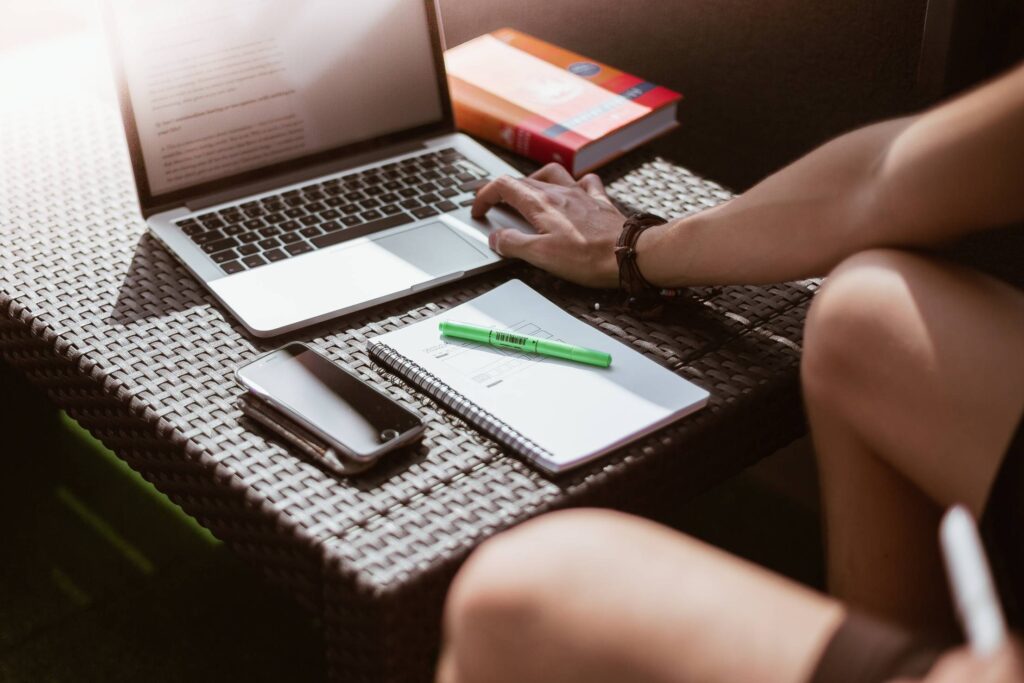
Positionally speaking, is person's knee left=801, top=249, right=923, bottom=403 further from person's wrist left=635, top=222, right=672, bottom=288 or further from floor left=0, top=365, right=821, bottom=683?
floor left=0, top=365, right=821, bottom=683

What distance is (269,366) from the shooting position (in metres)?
0.81

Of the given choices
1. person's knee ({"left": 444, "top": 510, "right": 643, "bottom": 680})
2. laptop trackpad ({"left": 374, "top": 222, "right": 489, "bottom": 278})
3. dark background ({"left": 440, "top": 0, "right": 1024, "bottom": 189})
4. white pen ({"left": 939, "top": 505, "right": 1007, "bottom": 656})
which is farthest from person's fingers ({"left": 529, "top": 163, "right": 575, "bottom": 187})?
white pen ({"left": 939, "top": 505, "right": 1007, "bottom": 656})

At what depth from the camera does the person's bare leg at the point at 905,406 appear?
649 millimetres

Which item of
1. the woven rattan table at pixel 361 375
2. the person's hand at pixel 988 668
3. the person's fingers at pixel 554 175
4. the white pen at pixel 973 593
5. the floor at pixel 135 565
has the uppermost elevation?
the white pen at pixel 973 593

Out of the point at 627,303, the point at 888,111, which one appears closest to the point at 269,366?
the point at 627,303

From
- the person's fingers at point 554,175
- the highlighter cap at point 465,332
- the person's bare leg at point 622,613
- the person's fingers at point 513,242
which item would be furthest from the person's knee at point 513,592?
the person's fingers at point 554,175

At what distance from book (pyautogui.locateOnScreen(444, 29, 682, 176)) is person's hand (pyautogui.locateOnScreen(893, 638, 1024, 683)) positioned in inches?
28.2

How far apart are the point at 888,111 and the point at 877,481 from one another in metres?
0.59

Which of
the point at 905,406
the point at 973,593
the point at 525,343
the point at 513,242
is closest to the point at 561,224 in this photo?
the point at 513,242

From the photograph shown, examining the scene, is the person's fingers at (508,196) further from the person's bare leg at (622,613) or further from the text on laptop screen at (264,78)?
the person's bare leg at (622,613)

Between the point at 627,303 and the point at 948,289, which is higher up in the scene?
the point at 948,289

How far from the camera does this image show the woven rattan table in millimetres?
677

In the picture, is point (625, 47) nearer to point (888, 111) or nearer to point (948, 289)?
point (888, 111)

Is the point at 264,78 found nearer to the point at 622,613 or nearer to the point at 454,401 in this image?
the point at 454,401
